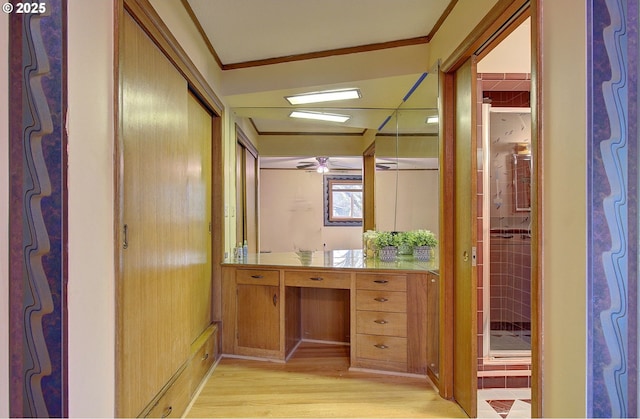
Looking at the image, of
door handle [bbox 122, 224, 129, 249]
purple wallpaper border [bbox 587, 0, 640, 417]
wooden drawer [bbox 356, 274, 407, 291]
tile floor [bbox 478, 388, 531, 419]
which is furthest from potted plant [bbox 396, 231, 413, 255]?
door handle [bbox 122, 224, 129, 249]

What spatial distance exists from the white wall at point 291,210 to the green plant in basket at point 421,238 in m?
2.10

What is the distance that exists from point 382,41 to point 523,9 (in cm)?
124

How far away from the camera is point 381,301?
2.74 m

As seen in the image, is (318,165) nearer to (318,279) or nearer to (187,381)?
(318,279)

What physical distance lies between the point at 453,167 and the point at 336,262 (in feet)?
4.27

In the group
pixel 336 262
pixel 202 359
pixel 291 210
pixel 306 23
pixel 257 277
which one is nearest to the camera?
pixel 306 23

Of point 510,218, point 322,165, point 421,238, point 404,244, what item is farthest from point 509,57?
point 322,165

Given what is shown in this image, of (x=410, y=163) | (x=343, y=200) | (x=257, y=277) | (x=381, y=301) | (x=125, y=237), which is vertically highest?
(x=410, y=163)

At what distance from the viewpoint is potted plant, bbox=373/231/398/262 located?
125 inches

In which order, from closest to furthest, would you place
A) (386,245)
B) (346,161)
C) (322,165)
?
(386,245), (346,161), (322,165)

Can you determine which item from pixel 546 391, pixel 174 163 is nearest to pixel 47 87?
pixel 174 163

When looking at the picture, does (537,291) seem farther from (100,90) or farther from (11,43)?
Answer: (11,43)

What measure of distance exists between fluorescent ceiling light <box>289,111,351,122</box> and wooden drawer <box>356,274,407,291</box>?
1.65m
